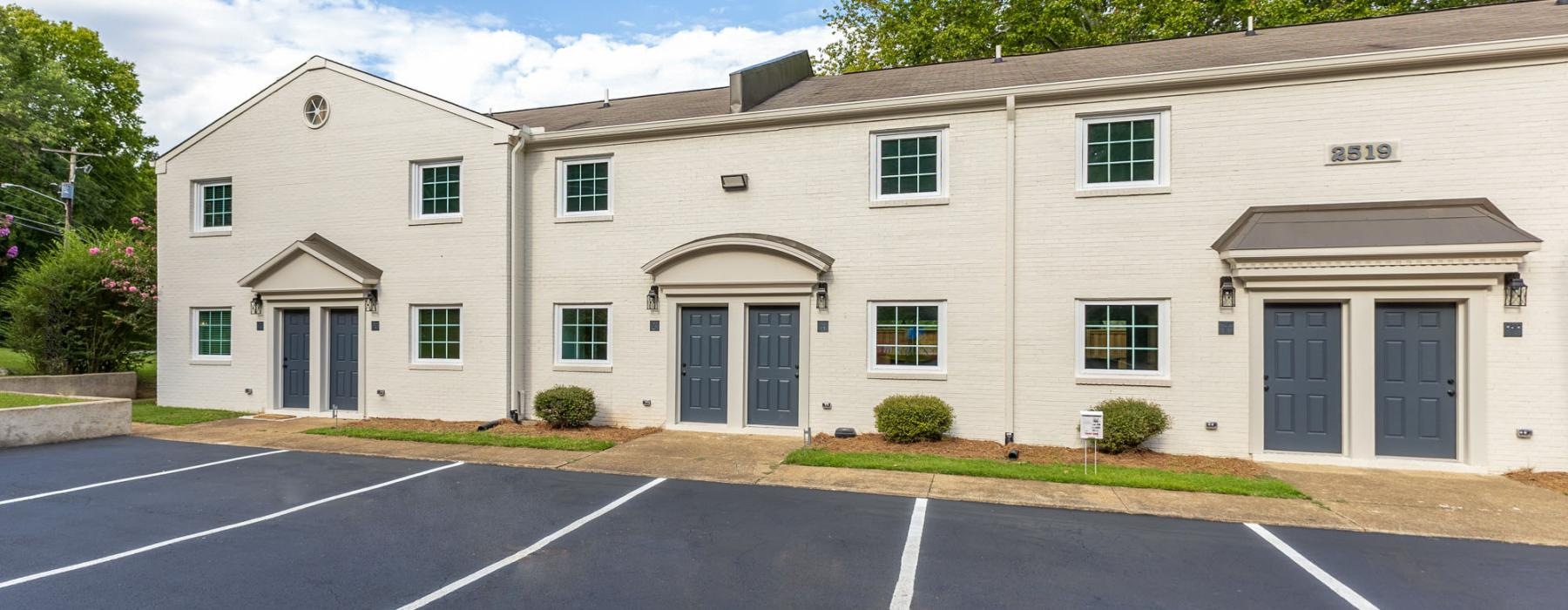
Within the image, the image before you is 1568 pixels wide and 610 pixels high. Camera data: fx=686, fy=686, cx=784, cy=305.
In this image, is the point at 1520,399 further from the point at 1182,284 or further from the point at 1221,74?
the point at 1221,74

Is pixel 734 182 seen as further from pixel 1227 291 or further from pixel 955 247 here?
pixel 1227 291

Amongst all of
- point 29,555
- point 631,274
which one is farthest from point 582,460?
point 29,555

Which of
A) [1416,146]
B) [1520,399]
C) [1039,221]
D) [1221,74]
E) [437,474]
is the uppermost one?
[1221,74]

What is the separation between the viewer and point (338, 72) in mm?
13219

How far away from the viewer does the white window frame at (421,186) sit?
12672 mm

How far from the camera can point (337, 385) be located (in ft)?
43.8

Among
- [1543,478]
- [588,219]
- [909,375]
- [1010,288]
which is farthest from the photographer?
[588,219]

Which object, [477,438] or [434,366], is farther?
[434,366]

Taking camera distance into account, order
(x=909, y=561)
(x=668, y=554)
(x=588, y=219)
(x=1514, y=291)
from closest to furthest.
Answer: (x=909, y=561)
(x=668, y=554)
(x=1514, y=291)
(x=588, y=219)

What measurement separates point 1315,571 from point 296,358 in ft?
52.6

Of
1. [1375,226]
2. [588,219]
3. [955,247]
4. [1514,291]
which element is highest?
[588,219]

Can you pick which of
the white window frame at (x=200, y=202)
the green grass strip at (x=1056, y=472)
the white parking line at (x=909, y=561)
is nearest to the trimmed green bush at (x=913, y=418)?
the green grass strip at (x=1056, y=472)

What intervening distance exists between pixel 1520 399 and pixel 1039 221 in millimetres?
6101

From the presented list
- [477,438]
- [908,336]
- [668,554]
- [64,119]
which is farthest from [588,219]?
[64,119]
